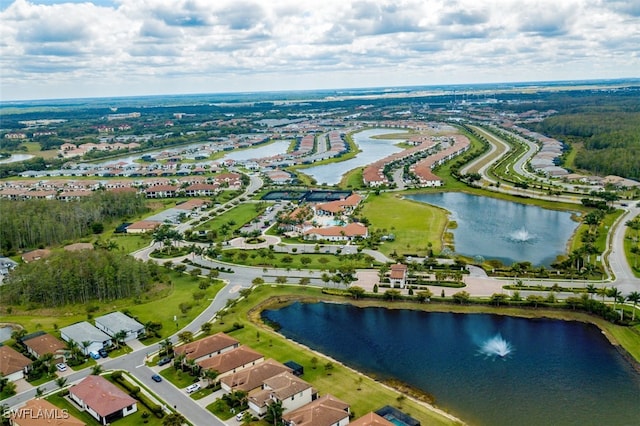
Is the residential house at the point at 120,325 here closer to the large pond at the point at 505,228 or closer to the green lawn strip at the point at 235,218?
the green lawn strip at the point at 235,218

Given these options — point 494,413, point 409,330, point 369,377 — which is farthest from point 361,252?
point 494,413

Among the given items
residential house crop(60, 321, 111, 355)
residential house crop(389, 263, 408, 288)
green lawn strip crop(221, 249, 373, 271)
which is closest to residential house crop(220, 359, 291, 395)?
residential house crop(60, 321, 111, 355)

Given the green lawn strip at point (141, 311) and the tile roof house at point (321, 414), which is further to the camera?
the green lawn strip at point (141, 311)

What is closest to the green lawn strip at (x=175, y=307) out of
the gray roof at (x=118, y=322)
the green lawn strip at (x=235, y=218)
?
the gray roof at (x=118, y=322)

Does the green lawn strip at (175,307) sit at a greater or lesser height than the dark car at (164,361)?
lesser

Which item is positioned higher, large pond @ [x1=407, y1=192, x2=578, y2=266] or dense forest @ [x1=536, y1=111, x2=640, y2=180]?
dense forest @ [x1=536, y1=111, x2=640, y2=180]

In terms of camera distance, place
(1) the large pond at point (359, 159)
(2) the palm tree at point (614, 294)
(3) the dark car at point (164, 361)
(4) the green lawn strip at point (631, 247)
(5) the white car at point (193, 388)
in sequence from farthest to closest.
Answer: (1) the large pond at point (359, 159)
(4) the green lawn strip at point (631, 247)
(2) the palm tree at point (614, 294)
(3) the dark car at point (164, 361)
(5) the white car at point (193, 388)

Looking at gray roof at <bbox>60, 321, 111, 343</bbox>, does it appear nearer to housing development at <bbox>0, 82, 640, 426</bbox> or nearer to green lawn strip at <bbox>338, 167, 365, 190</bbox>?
→ housing development at <bbox>0, 82, 640, 426</bbox>
